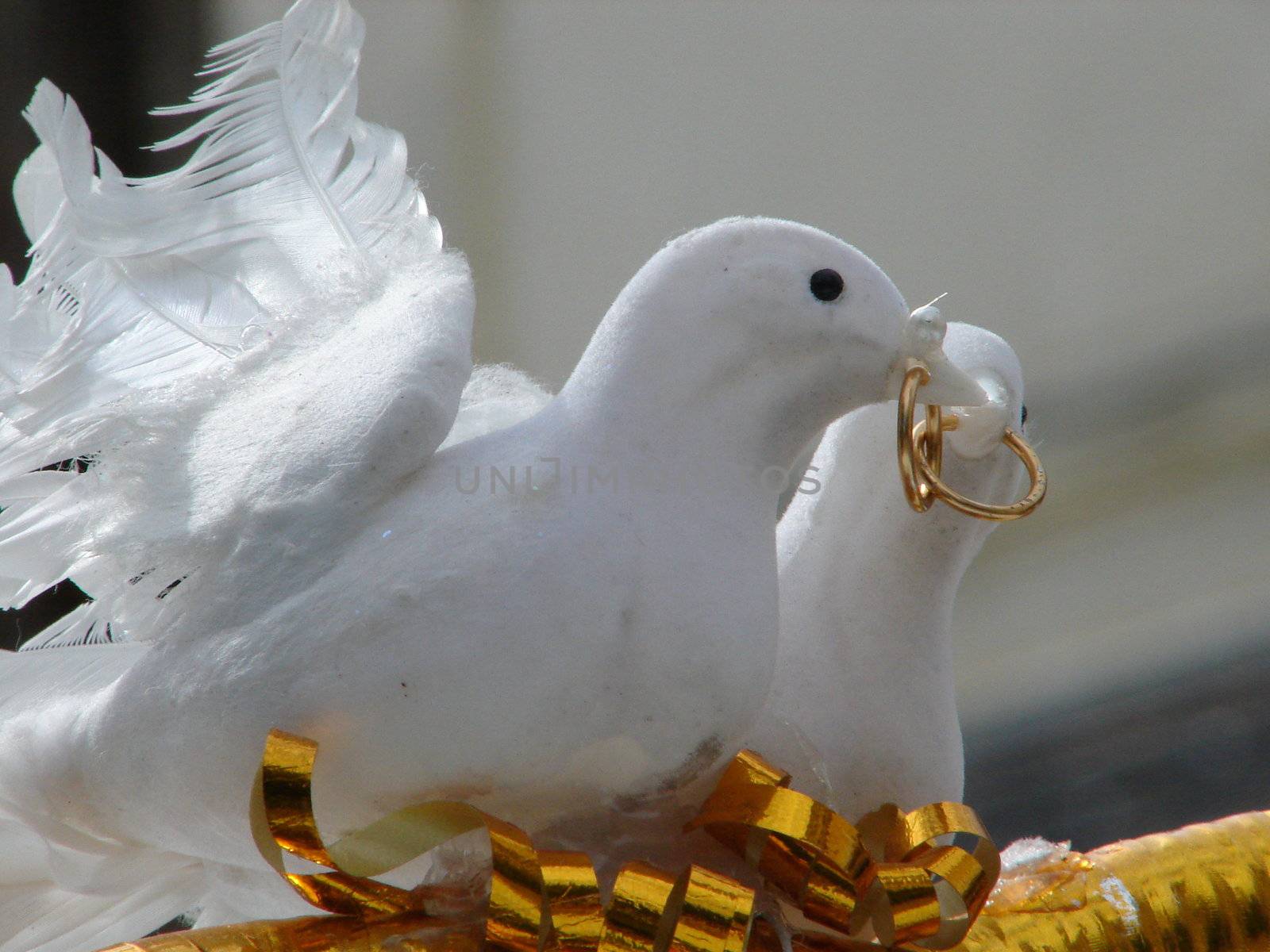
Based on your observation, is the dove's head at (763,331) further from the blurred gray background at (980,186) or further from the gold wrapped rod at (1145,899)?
the blurred gray background at (980,186)

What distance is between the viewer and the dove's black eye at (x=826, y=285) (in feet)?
1.22

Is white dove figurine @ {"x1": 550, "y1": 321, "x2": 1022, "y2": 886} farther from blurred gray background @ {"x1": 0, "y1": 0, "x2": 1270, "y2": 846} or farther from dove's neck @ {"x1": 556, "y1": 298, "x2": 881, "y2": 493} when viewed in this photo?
blurred gray background @ {"x1": 0, "y1": 0, "x2": 1270, "y2": 846}

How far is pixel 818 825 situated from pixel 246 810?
0.14 metres

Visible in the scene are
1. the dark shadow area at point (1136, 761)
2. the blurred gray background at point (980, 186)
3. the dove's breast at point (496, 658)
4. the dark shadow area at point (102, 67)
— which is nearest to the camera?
the dove's breast at point (496, 658)

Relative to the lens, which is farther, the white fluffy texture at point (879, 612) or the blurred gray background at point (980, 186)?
the blurred gray background at point (980, 186)

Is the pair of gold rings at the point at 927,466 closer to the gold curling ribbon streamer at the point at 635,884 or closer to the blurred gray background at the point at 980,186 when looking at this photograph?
the gold curling ribbon streamer at the point at 635,884

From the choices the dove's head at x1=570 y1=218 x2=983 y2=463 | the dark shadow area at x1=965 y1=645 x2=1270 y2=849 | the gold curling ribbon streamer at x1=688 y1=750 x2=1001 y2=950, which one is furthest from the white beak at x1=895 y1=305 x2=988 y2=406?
the dark shadow area at x1=965 y1=645 x2=1270 y2=849

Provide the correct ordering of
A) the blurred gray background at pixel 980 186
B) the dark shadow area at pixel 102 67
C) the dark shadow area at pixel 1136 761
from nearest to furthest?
the dark shadow area at pixel 1136 761 < the dark shadow area at pixel 102 67 < the blurred gray background at pixel 980 186

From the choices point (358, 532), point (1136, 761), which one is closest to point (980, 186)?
point (1136, 761)

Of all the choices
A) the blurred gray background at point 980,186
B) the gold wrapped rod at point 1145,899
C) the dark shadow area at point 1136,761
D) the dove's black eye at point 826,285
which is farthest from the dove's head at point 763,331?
the blurred gray background at point 980,186

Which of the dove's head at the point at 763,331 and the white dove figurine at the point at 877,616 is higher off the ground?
the dove's head at the point at 763,331

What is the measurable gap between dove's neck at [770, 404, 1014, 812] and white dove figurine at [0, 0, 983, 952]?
0.16 feet

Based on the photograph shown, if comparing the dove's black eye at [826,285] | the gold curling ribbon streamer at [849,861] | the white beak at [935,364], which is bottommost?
the gold curling ribbon streamer at [849,861]

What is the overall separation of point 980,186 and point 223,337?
1.34 metres
